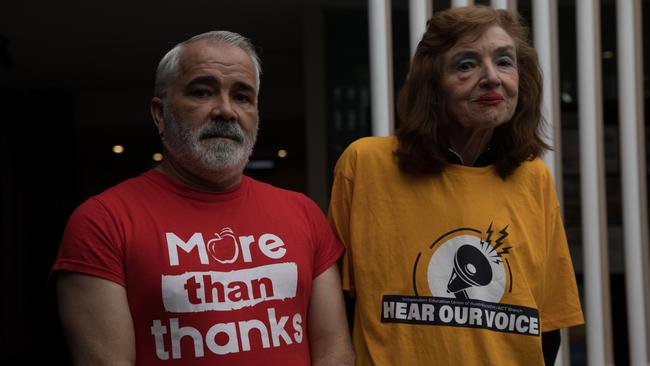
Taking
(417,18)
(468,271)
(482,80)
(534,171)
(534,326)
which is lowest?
(534,326)

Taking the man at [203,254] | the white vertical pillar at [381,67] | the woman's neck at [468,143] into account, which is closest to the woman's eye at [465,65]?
the woman's neck at [468,143]

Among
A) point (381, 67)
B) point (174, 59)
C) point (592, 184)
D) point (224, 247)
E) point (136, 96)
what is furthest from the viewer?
point (136, 96)

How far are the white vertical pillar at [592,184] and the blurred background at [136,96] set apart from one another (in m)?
1.02

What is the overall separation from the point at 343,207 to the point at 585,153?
1468 millimetres

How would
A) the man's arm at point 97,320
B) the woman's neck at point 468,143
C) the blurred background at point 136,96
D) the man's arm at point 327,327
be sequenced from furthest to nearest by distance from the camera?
the blurred background at point 136,96
the woman's neck at point 468,143
the man's arm at point 327,327
the man's arm at point 97,320

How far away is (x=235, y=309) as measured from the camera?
5.76 ft

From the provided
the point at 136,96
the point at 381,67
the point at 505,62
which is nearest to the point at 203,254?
the point at 505,62

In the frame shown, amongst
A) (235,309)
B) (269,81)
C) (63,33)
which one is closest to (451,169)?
(235,309)

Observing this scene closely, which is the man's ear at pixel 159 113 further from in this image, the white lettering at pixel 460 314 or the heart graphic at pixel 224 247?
the white lettering at pixel 460 314

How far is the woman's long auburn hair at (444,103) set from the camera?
77.6 inches

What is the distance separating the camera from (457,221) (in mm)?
1956

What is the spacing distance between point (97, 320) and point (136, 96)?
23.4ft

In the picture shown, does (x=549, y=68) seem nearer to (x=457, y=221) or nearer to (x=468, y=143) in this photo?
(x=468, y=143)

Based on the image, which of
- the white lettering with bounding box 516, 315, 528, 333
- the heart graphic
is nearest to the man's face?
the heart graphic
